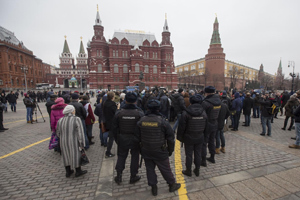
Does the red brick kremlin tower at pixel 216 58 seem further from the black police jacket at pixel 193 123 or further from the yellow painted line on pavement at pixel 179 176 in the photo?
the black police jacket at pixel 193 123

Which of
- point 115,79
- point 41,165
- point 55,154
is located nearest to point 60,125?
point 41,165

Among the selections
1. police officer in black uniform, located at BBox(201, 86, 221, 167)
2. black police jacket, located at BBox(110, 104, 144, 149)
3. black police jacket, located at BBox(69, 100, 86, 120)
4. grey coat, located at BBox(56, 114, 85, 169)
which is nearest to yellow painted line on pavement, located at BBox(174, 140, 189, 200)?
police officer in black uniform, located at BBox(201, 86, 221, 167)

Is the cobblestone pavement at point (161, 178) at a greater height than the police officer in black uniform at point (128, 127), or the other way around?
the police officer in black uniform at point (128, 127)

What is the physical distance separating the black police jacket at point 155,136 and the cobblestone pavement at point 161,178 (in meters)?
0.97

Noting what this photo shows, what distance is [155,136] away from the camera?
9.56 ft

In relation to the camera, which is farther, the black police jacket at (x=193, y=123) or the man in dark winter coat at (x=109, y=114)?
the man in dark winter coat at (x=109, y=114)

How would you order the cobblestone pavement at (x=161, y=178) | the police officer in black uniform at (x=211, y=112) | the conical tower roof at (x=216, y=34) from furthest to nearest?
the conical tower roof at (x=216, y=34)
the police officer in black uniform at (x=211, y=112)
the cobblestone pavement at (x=161, y=178)

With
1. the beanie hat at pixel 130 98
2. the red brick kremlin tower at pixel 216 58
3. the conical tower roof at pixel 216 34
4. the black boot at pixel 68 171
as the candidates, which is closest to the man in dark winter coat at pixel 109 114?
the black boot at pixel 68 171

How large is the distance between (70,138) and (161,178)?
254 centimetres

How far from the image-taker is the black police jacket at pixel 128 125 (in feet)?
10.7

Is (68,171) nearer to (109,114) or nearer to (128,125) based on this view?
(109,114)

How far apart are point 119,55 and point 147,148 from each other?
51.8 meters

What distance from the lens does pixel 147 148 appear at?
3.00m

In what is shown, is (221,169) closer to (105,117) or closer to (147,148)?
(147,148)
